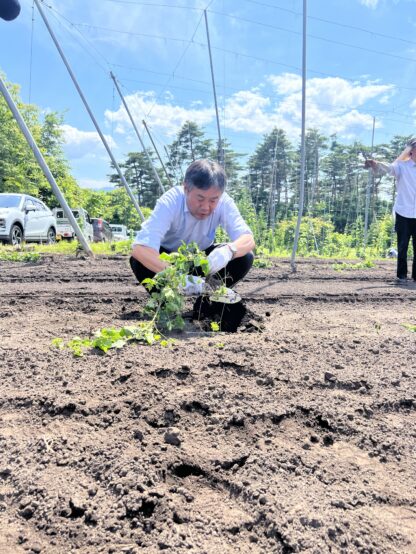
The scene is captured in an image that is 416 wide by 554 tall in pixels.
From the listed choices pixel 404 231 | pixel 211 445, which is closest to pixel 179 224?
pixel 211 445

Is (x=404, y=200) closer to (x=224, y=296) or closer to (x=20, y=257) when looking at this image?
(x=224, y=296)

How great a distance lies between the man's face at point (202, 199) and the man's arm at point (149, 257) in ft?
1.23

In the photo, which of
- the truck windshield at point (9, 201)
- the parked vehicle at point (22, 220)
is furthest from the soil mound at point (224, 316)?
the truck windshield at point (9, 201)

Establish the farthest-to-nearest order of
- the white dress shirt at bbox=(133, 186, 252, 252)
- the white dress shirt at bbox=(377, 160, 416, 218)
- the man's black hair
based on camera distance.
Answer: the white dress shirt at bbox=(377, 160, 416, 218), the white dress shirt at bbox=(133, 186, 252, 252), the man's black hair

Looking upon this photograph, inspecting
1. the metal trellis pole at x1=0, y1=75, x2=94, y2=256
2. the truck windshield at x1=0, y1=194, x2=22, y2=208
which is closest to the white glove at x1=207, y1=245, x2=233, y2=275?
the metal trellis pole at x1=0, y1=75, x2=94, y2=256

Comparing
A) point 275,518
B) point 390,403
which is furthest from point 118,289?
point 275,518

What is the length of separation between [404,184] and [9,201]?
806 cm

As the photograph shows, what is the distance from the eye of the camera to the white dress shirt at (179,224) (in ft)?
8.23

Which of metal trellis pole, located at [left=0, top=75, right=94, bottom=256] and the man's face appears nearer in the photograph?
the man's face

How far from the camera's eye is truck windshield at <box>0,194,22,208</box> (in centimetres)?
884

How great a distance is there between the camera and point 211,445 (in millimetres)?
1221

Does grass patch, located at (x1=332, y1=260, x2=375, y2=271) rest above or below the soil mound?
above

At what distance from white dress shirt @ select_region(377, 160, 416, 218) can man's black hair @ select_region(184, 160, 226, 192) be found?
11.7ft

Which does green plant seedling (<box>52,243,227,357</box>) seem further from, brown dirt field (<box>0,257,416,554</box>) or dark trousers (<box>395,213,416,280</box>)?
dark trousers (<box>395,213,416,280</box>)
